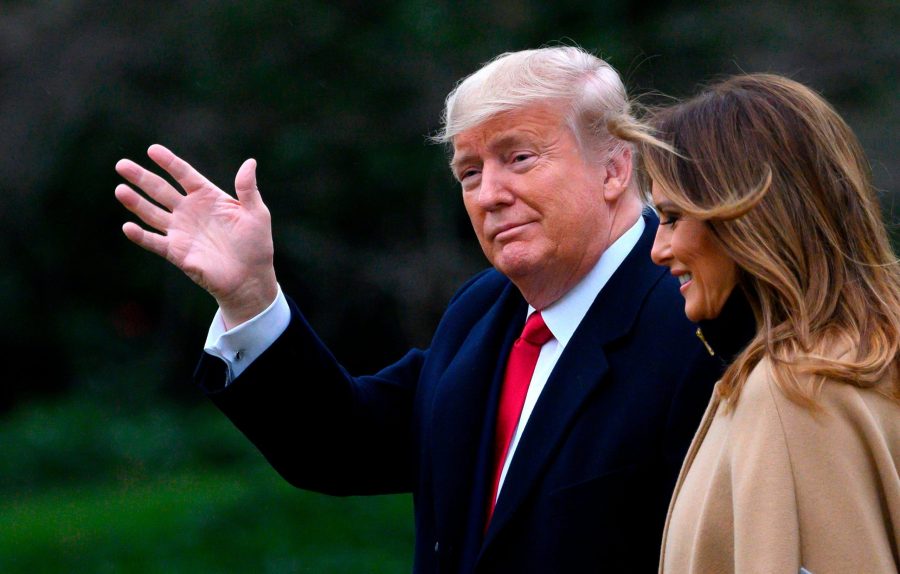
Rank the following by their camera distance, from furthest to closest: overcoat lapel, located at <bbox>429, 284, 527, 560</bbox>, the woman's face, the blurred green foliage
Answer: the blurred green foliage < overcoat lapel, located at <bbox>429, 284, 527, 560</bbox> < the woman's face

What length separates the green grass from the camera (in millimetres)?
7723

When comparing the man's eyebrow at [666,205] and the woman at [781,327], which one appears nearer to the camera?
the woman at [781,327]

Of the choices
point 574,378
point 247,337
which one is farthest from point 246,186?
point 574,378

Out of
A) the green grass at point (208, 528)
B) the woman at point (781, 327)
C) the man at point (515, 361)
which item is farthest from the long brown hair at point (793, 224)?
the green grass at point (208, 528)

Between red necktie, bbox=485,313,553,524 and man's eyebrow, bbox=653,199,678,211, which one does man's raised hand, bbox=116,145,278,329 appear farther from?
man's eyebrow, bbox=653,199,678,211

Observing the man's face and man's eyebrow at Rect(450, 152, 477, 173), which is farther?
man's eyebrow at Rect(450, 152, 477, 173)

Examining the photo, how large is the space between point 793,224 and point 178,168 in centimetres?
151

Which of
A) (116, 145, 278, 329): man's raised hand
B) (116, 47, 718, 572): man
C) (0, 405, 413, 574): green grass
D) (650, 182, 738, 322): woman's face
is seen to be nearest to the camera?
(650, 182, 738, 322): woman's face

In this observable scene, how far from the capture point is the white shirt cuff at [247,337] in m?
3.14

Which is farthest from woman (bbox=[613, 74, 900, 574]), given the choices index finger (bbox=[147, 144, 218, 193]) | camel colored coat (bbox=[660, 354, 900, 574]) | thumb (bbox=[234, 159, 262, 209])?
index finger (bbox=[147, 144, 218, 193])

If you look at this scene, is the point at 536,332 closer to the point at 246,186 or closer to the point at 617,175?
the point at 617,175

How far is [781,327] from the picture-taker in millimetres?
2152

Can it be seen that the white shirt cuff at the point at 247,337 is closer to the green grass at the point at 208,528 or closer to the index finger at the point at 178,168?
the index finger at the point at 178,168

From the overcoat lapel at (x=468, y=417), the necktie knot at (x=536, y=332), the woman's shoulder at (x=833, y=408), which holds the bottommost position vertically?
the overcoat lapel at (x=468, y=417)
